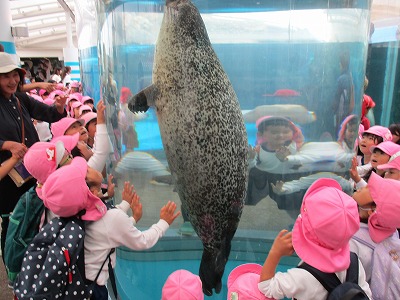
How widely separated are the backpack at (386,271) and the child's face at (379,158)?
4.13ft

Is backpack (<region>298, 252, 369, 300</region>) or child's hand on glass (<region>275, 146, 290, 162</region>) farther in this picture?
child's hand on glass (<region>275, 146, 290, 162</region>)

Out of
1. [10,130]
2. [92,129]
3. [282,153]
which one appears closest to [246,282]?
[282,153]

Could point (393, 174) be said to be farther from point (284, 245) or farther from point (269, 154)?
point (284, 245)

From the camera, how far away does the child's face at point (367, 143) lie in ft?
11.6

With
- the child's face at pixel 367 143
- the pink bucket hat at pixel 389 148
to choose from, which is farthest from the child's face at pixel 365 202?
the child's face at pixel 367 143

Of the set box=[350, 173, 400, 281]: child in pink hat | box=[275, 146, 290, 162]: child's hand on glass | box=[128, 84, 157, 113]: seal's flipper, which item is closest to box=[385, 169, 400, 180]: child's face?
box=[350, 173, 400, 281]: child in pink hat

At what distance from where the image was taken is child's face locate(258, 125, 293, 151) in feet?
7.27

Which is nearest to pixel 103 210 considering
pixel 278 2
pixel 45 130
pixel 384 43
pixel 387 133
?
pixel 278 2

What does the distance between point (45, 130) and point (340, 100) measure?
14.3ft

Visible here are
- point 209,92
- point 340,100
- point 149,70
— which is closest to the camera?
point 209,92

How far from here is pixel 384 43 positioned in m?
7.35

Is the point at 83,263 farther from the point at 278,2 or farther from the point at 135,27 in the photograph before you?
the point at 278,2

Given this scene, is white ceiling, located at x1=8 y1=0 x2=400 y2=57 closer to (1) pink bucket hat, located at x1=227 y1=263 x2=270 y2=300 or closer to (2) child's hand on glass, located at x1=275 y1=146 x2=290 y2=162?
(2) child's hand on glass, located at x1=275 y1=146 x2=290 y2=162

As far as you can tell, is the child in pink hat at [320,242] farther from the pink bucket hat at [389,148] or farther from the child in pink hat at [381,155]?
the pink bucket hat at [389,148]
